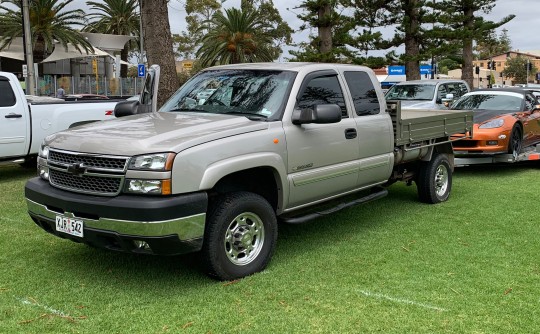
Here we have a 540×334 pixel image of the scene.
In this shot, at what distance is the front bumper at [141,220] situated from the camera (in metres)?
3.96

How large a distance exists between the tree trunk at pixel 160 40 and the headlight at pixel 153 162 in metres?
6.85

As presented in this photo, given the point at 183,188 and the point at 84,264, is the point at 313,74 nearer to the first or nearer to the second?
the point at 183,188

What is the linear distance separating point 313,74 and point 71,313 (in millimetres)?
3154

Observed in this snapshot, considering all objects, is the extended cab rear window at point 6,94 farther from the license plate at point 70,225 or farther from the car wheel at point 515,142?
the car wheel at point 515,142

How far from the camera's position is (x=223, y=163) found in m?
4.30

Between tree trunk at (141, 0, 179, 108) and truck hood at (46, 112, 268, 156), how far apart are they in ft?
19.6

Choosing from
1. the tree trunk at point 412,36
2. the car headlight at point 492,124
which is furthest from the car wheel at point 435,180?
the tree trunk at point 412,36

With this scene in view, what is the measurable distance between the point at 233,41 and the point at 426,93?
2355cm

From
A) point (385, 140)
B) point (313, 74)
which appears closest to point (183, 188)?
point (313, 74)

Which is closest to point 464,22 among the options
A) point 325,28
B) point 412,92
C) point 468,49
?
point 468,49

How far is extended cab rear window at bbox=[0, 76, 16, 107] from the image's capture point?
9195 mm

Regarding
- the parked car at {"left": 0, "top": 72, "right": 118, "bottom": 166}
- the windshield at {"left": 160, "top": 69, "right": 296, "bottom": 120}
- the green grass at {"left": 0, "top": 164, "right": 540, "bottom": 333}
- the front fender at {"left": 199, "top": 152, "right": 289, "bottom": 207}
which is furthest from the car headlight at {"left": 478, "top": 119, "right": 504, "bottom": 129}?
the parked car at {"left": 0, "top": 72, "right": 118, "bottom": 166}

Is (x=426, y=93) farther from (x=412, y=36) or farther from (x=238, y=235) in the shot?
(x=238, y=235)

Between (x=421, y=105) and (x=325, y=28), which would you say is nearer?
(x=421, y=105)
